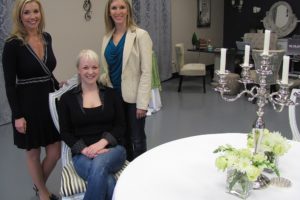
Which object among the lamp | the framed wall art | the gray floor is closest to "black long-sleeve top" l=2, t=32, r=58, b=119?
the gray floor

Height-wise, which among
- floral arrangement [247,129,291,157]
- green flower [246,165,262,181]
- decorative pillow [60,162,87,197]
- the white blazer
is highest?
the white blazer

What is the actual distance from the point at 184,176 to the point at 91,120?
2.73ft

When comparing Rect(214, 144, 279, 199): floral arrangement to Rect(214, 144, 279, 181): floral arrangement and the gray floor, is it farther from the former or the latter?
the gray floor

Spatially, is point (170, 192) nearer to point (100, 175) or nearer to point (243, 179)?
point (243, 179)

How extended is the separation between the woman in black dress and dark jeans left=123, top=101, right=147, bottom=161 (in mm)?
486

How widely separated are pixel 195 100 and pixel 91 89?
338cm

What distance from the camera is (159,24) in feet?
20.1

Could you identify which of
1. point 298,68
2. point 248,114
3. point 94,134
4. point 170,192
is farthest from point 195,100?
point 170,192

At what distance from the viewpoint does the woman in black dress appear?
A: 2.03 m

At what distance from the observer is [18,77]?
6.90 feet

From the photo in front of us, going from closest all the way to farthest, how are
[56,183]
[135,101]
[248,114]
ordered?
[135,101]
[56,183]
[248,114]

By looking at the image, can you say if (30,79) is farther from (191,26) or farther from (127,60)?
(191,26)

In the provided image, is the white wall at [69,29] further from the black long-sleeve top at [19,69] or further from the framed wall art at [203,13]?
the framed wall art at [203,13]

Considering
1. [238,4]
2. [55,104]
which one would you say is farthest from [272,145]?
[238,4]
